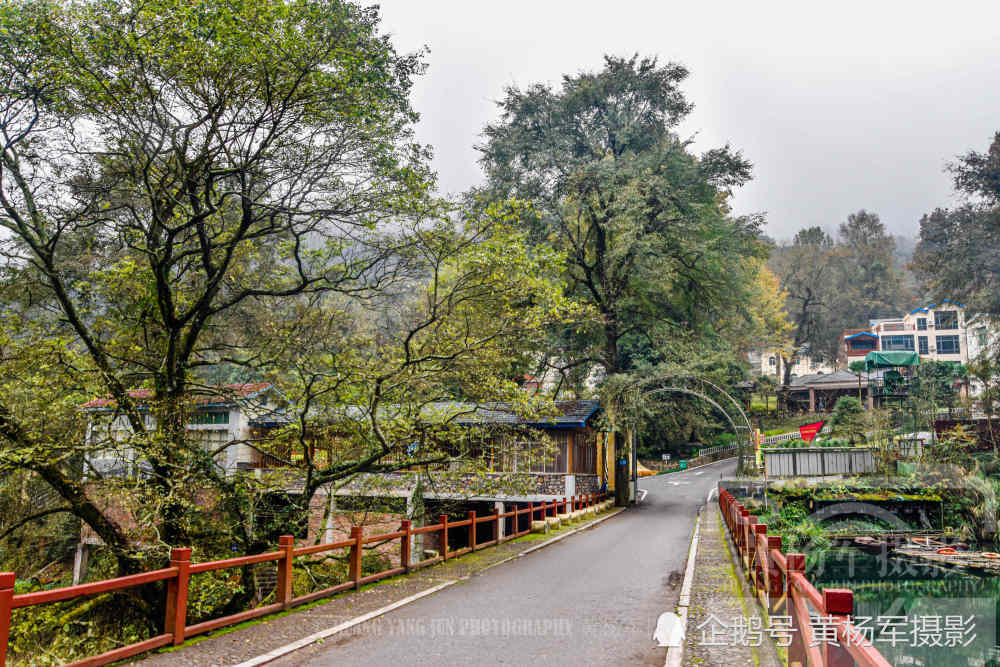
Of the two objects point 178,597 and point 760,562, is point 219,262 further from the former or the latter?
point 760,562

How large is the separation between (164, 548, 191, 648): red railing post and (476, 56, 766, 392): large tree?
2352 centimetres

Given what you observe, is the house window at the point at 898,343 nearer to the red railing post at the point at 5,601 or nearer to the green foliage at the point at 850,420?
the green foliage at the point at 850,420

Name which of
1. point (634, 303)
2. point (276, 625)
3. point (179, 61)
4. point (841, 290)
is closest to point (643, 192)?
point (634, 303)

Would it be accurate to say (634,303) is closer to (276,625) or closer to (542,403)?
(542,403)

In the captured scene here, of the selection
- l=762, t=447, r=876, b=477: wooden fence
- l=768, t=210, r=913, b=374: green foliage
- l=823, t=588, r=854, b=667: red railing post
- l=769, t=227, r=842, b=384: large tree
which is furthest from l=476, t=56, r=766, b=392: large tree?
l=769, t=227, r=842, b=384: large tree

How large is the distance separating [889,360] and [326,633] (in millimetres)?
40731

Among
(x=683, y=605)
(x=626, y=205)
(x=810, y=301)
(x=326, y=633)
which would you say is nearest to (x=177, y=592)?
(x=326, y=633)

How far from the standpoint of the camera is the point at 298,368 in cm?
1242

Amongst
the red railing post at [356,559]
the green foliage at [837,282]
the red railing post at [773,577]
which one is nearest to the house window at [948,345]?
the green foliage at [837,282]

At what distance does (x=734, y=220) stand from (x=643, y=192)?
6.25m

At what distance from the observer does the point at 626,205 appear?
28500 mm

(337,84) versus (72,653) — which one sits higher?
(337,84)

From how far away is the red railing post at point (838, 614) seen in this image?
4.02 meters

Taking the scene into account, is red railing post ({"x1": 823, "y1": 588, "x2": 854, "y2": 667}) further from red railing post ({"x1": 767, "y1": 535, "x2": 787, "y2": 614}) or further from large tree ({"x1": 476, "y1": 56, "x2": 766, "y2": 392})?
large tree ({"x1": 476, "y1": 56, "x2": 766, "y2": 392})
